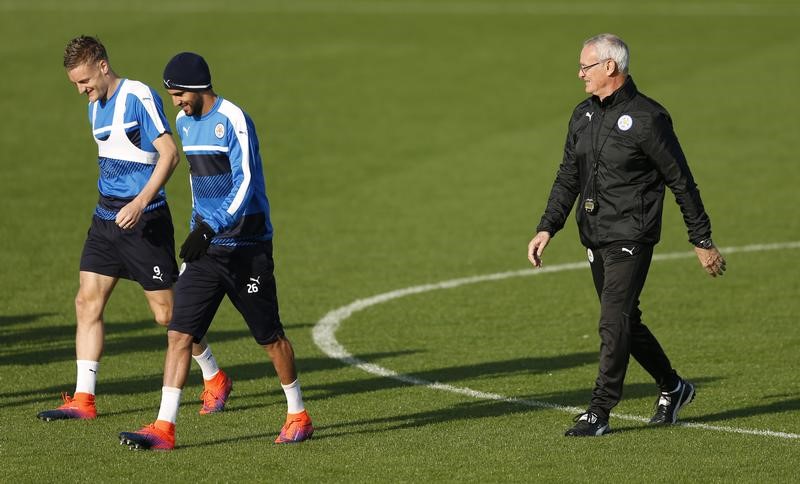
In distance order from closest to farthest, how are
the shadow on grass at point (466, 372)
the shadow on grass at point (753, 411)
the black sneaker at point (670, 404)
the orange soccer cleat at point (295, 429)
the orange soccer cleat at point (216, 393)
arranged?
the orange soccer cleat at point (295, 429) < the black sneaker at point (670, 404) < the shadow on grass at point (753, 411) < the orange soccer cleat at point (216, 393) < the shadow on grass at point (466, 372)

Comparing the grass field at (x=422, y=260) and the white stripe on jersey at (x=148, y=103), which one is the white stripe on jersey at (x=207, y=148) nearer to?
the white stripe on jersey at (x=148, y=103)

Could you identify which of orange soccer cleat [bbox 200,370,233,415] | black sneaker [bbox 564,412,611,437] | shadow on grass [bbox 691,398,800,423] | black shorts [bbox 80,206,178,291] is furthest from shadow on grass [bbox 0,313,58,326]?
shadow on grass [bbox 691,398,800,423]

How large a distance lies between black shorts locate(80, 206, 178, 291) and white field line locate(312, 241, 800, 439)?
219 centimetres

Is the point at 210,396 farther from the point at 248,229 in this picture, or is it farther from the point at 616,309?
the point at 616,309

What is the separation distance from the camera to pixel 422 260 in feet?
55.5

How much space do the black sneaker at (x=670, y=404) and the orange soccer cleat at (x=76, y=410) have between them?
3.81 meters

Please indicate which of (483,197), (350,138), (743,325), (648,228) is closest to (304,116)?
(350,138)

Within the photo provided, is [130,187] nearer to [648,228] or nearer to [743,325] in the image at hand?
[648,228]

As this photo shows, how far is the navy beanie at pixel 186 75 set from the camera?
9023mm

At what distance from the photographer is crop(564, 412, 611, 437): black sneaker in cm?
947

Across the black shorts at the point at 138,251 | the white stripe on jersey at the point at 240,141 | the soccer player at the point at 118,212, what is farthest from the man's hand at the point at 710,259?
the black shorts at the point at 138,251

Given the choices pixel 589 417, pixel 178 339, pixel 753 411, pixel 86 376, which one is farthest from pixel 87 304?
pixel 753 411

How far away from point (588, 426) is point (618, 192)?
1495 millimetres

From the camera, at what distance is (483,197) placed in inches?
831
